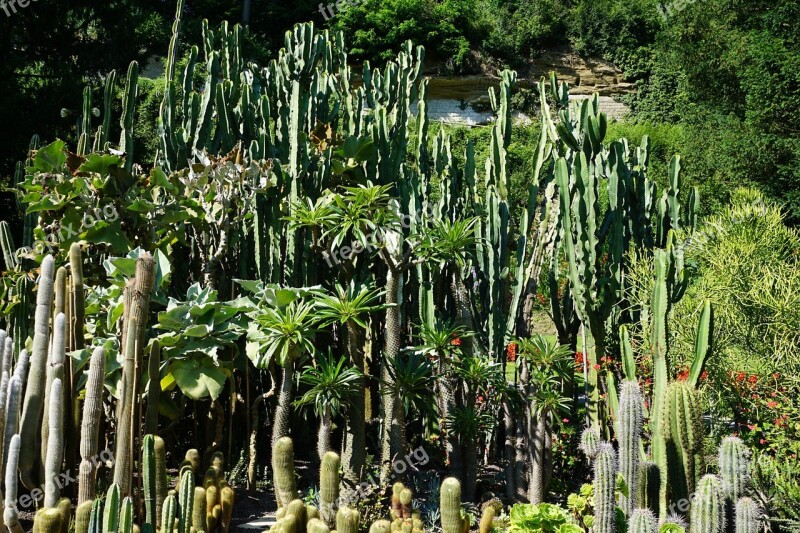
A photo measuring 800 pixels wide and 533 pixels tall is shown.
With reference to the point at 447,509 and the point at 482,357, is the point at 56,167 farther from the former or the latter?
the point at 447,509

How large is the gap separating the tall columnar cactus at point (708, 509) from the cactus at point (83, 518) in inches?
96.6

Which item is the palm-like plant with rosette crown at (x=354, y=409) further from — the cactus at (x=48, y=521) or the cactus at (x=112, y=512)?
the cactus at (x=48, y=521)

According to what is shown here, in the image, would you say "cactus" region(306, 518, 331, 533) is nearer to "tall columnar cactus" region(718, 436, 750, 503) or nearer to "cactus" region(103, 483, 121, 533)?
"cactus" region(103, 483, 121, 533)

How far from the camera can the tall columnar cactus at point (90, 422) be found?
124 inches

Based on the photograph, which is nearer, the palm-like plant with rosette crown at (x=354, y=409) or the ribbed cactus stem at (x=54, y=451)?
the ribbed cactus stem at (x=54, y=451)

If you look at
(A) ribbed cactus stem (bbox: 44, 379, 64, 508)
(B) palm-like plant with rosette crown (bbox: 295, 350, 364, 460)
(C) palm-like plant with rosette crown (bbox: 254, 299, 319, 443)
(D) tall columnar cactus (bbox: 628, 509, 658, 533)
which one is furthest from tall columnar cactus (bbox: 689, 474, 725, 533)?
(A) ribbed cactus stem (bbox: 44, 379, 64, 508)

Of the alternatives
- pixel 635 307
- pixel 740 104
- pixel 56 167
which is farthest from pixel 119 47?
pixel 740 104

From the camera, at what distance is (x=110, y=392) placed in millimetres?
3873

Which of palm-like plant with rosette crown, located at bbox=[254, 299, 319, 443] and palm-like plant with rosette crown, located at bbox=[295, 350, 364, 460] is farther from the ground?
palm-like plant with rosette crown, located at bbox=[254, 299, 319, 443]

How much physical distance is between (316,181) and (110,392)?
171cm

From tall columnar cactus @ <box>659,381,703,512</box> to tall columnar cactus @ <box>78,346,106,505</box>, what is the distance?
8.46 ft

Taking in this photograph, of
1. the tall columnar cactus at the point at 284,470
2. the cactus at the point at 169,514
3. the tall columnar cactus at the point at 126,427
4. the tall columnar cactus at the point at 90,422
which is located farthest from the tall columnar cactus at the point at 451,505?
the tall columnar cactus at the point at 90,422

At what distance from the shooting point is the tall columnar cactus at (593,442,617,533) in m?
3.18

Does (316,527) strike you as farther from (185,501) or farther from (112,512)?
(112,512)
